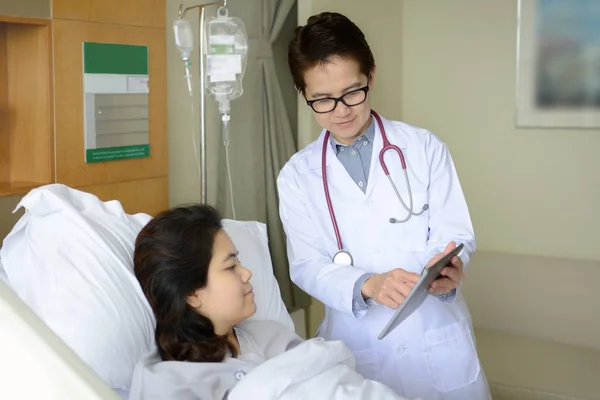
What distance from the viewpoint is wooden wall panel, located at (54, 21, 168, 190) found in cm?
260

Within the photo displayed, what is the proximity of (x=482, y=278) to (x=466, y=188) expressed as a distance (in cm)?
53

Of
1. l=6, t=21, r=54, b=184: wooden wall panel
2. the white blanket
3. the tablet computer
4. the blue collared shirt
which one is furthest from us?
l=6, t=21, r=54, b=184: wooden wall panel

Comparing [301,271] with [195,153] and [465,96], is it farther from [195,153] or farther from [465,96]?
[465,96]

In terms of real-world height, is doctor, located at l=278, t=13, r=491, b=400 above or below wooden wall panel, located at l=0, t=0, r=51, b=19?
below

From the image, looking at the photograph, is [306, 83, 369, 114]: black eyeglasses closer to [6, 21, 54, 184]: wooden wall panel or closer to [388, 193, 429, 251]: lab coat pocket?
[388, 193, 429, 251]: lab coat pocket

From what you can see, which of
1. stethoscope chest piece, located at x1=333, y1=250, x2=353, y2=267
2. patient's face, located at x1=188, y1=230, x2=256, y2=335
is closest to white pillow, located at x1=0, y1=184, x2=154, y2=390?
patient's face, located at x1=188, y1=230, x2=256, y2=335

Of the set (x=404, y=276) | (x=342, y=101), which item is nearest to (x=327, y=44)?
(x=342, y=101)

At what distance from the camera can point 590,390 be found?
3.02 m

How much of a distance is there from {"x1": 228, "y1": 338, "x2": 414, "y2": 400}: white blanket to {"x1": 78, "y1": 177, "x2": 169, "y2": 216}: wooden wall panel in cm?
154

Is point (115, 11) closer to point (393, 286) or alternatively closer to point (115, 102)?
point (115, 102)

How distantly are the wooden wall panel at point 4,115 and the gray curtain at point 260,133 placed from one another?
0.98 m

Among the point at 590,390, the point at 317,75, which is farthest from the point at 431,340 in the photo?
the point at 590,390

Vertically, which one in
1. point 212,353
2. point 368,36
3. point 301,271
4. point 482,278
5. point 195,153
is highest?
point 368,36

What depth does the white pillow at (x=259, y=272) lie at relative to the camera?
80.2 inches
